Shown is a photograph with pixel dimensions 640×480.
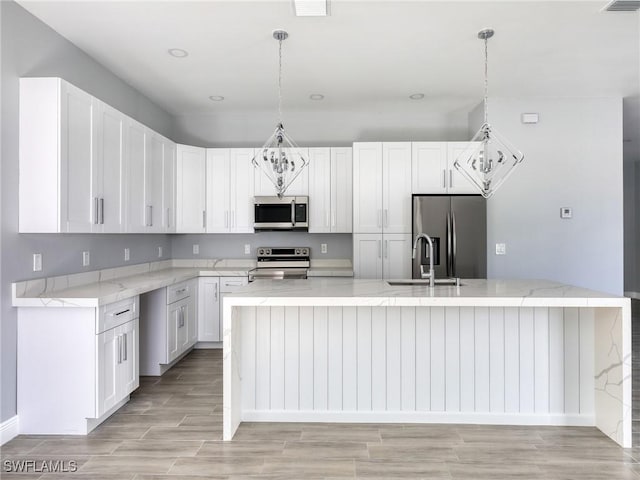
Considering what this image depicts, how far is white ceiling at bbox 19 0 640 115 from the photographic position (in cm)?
273

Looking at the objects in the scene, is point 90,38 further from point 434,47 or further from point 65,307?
point 434,47

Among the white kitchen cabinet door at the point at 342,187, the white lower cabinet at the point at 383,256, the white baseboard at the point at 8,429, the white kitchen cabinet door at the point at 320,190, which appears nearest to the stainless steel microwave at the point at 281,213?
the white kitchen cabinet door at the point at 320,190

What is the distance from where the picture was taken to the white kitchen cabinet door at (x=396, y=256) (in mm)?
4469

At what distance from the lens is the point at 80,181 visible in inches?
111

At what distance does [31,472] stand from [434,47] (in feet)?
12.7

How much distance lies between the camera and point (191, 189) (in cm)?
473

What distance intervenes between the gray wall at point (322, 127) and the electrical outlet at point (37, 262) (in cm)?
281

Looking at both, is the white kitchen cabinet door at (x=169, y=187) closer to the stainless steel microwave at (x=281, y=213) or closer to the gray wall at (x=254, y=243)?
the gray wall at (x=254, y=243)

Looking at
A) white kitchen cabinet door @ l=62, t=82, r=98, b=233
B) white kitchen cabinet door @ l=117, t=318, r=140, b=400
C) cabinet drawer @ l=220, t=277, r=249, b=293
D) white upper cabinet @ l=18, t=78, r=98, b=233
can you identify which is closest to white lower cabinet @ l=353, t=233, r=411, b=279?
cabinet drawer @ l=220, t=277, r=249, b=293

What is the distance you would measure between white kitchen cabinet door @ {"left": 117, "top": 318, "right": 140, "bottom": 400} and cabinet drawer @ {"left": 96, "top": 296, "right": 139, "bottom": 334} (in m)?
0.05

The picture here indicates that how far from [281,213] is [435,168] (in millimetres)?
1791

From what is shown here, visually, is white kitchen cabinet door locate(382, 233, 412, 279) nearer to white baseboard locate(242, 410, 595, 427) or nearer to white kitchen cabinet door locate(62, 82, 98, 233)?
white baseboard locate(242, 410, 595, 427)

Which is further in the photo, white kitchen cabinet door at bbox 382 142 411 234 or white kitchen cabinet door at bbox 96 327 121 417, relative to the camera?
white kitchen cabinet door at bbox 382 142 411 234

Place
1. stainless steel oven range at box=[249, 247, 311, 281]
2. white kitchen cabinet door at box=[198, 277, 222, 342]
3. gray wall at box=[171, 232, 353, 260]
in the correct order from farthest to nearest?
gray wall at box=[171, 232, 353, 260], stainless steel oven range at box=[249, 247, 311, 281], white kitchen cabinet door at box=[198, 277, 222, 342]
